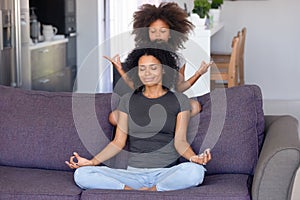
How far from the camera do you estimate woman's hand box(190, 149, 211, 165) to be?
8.75 ft

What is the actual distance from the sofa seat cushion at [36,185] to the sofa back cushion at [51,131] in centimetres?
9

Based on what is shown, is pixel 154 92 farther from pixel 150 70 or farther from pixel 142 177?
pixel 142 177

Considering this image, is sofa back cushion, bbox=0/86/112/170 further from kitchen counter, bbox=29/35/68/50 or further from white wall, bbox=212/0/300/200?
white wall, bbox=212/0/300/200

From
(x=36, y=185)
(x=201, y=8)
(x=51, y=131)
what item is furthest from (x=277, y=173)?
(x=201, y=8)

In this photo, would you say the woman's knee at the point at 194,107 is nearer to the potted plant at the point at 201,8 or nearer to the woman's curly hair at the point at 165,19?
the woman's curly hair at the point at 165,19

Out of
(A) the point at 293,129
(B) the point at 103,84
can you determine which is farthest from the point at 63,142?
(B) the point at 103,84

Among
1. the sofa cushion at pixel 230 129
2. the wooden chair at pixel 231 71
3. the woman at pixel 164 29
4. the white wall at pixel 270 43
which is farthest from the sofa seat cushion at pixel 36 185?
the white wall at pixel 270 43

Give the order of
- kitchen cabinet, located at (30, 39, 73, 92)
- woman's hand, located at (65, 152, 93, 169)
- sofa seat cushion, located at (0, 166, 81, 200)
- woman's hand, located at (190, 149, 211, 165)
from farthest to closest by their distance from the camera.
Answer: kitchen cabinet, located at (30, 39, 73, 92) < woman's hand, located at (65, 152, 93, 169) < woman's hand, located at (190, 149, 211, 165) < sofa seat cushion, located at (0, 166, 81, 200)

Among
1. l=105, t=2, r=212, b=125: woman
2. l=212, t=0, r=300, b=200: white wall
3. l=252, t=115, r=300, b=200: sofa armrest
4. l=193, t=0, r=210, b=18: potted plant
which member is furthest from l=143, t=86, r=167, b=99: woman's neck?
l=212, t=0, r=300, b=200: white wall

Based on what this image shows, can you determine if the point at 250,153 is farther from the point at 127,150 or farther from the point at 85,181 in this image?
the point at 85,181

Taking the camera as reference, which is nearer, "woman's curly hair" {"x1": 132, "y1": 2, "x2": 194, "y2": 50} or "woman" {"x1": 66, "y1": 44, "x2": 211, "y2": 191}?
"woman" {"x1": 66, "y1": 44, "x2": 211, "y2": 191}

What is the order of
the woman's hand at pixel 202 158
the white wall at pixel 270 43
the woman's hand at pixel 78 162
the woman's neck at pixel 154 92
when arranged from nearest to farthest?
the woman's hand at pixel 202 158 → the woman's hand at pixel 78 162 → the woman's neck at pixel 154 92 → the white wall at pixel 270 43

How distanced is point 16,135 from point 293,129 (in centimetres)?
137

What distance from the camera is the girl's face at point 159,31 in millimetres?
3467
